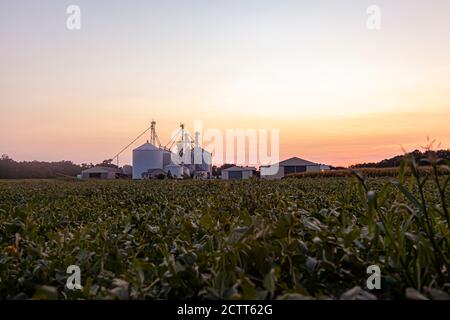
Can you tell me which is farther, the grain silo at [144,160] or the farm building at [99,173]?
the farm building at [99,173]

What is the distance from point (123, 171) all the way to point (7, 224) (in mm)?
78554

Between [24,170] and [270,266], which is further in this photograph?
[24,170]

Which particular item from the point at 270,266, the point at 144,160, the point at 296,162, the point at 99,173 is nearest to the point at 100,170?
the point at 99,173

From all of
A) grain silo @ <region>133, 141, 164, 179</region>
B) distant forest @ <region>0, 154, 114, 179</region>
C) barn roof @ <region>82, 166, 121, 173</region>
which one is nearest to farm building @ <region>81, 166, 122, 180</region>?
barn roof @ <region>82, 166, 121, 173</region>

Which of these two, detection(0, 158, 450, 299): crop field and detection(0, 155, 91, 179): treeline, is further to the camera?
detection(0, 155, 91, 179): treeline

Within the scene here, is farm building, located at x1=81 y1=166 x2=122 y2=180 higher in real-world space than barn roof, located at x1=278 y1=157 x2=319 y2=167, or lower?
lower

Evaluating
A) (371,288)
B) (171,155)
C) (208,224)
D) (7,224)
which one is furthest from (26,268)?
(171,155)

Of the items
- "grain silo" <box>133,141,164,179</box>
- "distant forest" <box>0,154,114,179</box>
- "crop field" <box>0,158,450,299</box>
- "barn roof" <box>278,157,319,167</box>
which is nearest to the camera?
"crop field" <box>0,158,450,299</box>

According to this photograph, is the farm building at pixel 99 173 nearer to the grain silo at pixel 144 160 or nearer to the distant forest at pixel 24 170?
the distant forest at pixel 24 170

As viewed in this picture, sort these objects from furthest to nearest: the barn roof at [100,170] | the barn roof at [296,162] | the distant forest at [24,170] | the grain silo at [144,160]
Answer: the barn roof at [100,170]
the barn roof at [296,162]
the grain silo at [144,160]
the distant forest at [24,170]

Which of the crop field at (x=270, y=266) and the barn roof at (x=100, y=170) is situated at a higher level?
the barn roof at (x=100, y=170)

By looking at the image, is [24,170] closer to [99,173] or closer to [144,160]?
[144,160]

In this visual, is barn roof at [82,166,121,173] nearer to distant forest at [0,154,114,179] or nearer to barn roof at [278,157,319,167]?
distant forest at [0,154,114,179]

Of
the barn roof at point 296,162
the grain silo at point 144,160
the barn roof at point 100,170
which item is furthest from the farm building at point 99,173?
the barn roof at point 296,162
